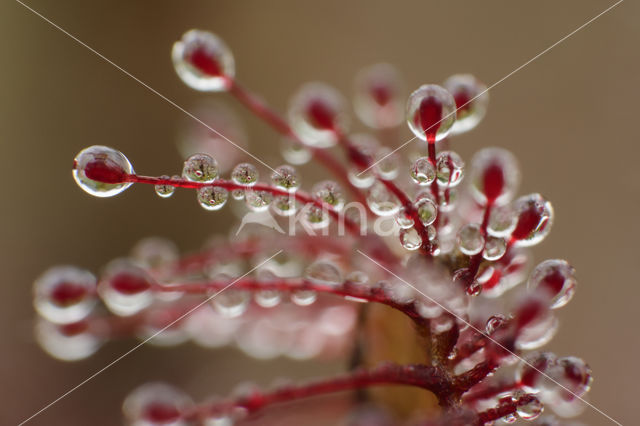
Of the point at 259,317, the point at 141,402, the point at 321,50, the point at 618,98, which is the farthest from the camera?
the point at 321,50

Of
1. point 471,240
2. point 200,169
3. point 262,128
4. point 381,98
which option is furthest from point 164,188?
point 262,128

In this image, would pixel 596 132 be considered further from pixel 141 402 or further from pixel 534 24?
pixel 141 402

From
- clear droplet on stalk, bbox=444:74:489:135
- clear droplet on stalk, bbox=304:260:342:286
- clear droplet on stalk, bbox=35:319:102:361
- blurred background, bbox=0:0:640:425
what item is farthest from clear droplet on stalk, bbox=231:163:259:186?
blurred background, bbox=0:0:640:425

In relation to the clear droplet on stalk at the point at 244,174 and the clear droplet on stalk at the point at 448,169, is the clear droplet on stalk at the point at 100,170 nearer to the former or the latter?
the clear droplet on stalk at the point at 244,174

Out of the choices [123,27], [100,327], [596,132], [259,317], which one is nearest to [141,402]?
[100,327]

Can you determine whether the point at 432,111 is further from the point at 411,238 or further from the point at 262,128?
the point at 262,128
